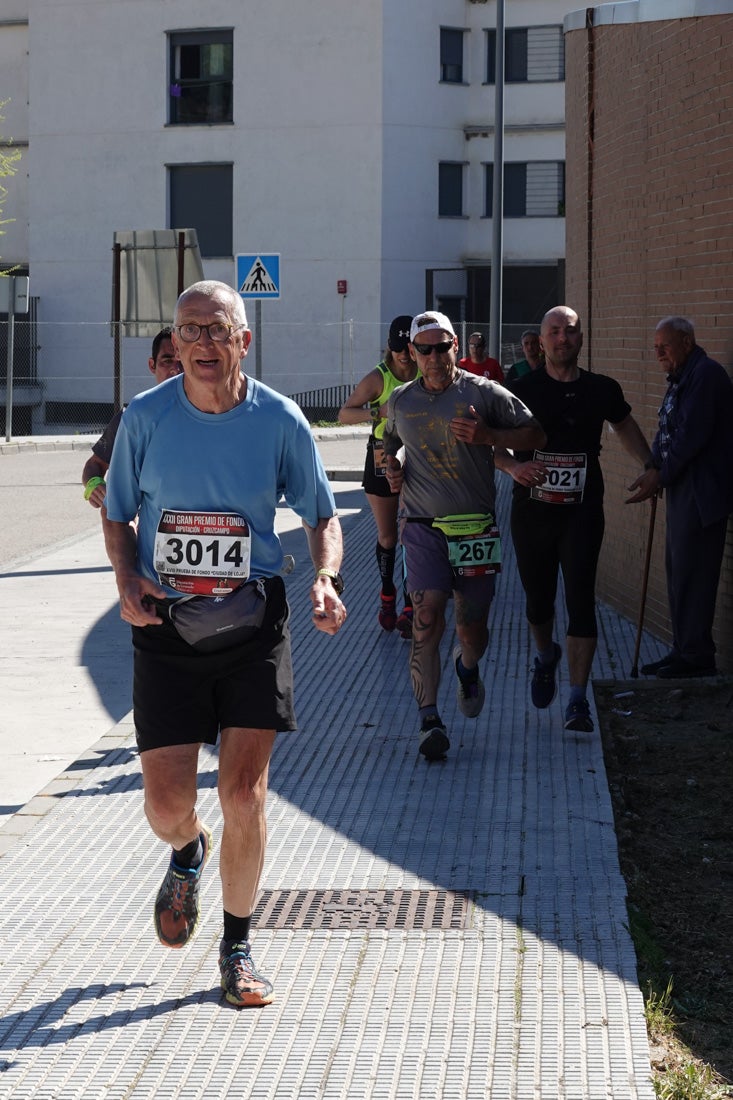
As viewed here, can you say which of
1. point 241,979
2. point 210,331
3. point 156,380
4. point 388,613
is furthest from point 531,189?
point 241,979

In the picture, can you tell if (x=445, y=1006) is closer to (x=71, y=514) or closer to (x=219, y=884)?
(x=219, y=884)

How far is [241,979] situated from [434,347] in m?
3.46

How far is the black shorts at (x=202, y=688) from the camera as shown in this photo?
4.53 meters

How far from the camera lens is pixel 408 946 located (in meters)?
4.92

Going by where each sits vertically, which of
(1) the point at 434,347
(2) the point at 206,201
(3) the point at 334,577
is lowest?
(3) the point at 334,577

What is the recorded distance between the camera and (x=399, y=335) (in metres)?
9.98

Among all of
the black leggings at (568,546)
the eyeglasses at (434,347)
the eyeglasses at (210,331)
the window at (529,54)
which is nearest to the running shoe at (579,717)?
the black leggings at (568,546)

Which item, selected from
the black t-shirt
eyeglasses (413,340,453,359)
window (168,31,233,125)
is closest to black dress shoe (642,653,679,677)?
the black t-shirt

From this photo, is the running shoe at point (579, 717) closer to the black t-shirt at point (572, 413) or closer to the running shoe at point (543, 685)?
the running shoe at point (543, 685)

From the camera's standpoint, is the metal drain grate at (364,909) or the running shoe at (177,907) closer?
the running shoe at (177,907)

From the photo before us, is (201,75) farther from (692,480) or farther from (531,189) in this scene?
(692,480)

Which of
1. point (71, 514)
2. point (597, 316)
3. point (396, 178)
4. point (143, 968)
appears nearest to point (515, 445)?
point (143, 968)

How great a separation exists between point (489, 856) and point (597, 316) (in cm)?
680

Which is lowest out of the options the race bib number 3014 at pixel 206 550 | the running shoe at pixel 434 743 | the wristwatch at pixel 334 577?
the running shoe at pixel 434 743
